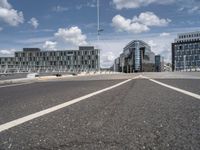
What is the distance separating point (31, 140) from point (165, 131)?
6.07 ft

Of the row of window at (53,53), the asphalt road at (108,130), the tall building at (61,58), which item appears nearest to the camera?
the asphalt road at (108,130)

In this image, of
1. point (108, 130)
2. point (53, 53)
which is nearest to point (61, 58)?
point (53, 53)

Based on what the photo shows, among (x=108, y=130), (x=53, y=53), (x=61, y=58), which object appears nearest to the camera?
(x=108, y=130)

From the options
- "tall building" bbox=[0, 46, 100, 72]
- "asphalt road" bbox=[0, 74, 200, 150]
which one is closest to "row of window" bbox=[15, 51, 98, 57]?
"tall building" bbox=[0, 46, 100, 72]

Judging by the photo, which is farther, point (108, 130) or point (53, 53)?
point (53, 53)

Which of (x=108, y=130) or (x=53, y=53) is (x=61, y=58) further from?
(x=108, y=130)

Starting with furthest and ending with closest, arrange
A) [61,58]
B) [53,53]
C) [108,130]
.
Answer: [53,53]
[61,58]
[108,130]

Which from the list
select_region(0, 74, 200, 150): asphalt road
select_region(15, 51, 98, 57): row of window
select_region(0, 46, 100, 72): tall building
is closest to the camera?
select_region(0, 74, 200, 150): asphalt road

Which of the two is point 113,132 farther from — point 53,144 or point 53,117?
point 53,117

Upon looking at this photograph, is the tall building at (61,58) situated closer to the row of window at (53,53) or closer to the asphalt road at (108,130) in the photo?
the row of window at (53,53)

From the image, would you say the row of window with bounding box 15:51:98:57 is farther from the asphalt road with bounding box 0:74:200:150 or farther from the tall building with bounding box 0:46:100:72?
the asphalt road with bounding box 0:74:200:150

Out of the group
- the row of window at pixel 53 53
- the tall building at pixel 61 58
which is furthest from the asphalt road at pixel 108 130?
the row of window at pixel 53 53

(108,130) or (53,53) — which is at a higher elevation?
(53,53)

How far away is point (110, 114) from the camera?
226 inches
